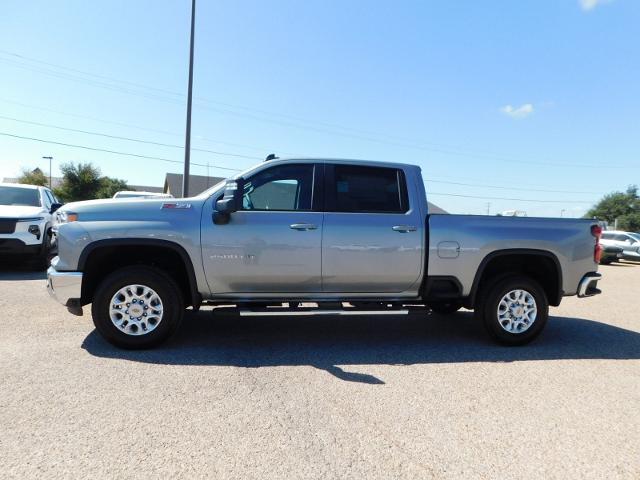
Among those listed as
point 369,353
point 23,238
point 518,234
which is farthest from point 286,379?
point 23,238

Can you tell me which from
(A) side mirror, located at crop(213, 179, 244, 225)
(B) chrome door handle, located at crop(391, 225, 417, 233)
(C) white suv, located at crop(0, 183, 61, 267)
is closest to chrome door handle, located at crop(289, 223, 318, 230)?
(A) side mirror, located at crop(213, 179, 244, 225)

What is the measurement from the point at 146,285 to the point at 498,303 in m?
3.77

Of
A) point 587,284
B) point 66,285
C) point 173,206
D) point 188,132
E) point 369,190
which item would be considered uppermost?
point 188,132

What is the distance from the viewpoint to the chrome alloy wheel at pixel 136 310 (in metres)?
4.34

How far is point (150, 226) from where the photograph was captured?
4344mm

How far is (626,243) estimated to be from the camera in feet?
64.8

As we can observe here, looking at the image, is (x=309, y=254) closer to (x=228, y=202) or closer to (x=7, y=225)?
(x=228, y=202)

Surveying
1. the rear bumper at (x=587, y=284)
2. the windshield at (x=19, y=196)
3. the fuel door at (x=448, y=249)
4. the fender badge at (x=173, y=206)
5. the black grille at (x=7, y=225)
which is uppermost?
the windshield at (x=19, y=196)

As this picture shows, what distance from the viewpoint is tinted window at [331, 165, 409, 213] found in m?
4.75

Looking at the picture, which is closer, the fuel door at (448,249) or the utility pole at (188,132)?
the fuel door at (448,249)

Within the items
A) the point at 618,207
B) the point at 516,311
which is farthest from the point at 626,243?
the point at 618,207

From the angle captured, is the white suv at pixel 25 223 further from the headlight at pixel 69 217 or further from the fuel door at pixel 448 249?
the fuel door at pixel 448 249

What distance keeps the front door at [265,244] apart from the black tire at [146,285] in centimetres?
42

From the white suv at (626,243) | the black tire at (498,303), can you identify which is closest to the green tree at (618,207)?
the white suv at (626,243)
